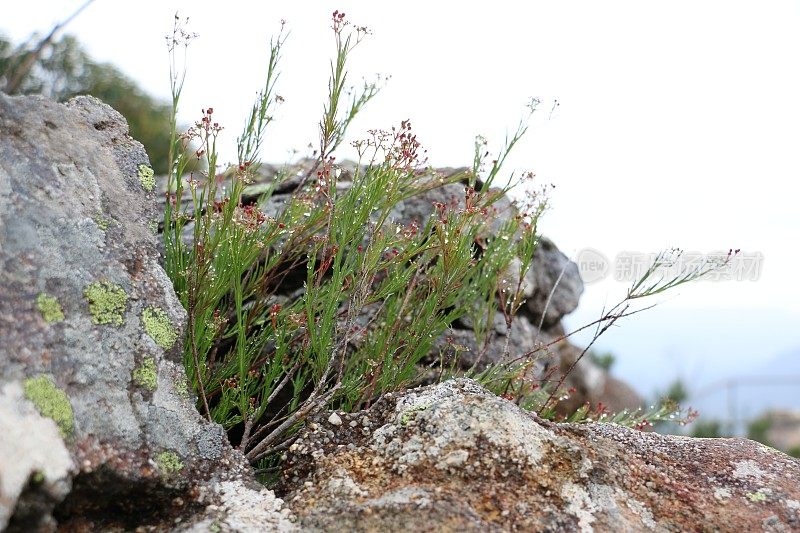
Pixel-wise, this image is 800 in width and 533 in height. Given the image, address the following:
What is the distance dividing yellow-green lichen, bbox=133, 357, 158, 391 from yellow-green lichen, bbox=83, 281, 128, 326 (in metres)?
0.14

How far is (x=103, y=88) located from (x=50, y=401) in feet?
50.5

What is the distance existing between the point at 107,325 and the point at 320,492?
2.51 feet

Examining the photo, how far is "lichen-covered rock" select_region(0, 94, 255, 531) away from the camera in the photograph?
1.86 metres

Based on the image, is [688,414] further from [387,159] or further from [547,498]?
[387,159]

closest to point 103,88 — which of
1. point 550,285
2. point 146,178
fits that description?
point 550,285

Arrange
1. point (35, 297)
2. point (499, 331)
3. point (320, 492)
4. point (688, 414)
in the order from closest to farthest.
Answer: point (35, 297) → point (320, 492) → point (688, 414) → point (499, 331)

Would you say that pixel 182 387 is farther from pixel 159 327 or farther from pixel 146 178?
pixel 146 178

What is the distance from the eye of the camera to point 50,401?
1.91 metres

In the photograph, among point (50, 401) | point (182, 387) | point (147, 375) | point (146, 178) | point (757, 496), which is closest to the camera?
point (50, 401)

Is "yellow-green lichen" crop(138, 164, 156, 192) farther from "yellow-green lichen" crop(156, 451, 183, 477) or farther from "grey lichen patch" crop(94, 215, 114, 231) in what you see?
"yellow-green lichen" crop(156, 451, 183, 477)

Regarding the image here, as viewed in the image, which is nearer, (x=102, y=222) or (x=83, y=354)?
(x=83, y=354)

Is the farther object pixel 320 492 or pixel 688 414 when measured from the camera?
pixel 688 414

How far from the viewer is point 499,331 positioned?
174 inches

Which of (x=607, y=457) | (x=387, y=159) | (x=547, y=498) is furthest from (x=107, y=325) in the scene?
(x=607, y=457)
